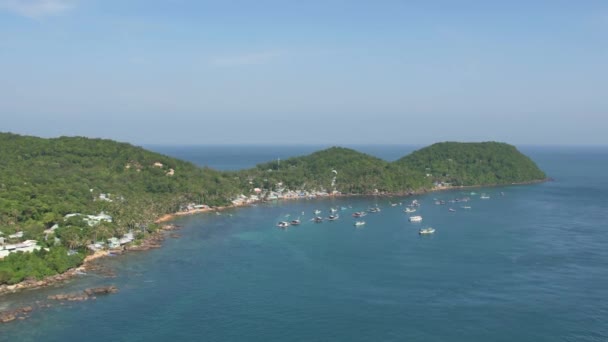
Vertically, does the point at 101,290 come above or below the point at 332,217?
below

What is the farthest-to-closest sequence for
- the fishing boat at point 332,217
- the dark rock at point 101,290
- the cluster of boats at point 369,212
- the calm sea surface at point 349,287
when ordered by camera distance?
the fishing boat at point 332,217 < the cluster of boats at point 369,212 < the dark rock at point 101,290 < the calm sea surface at point 349,287

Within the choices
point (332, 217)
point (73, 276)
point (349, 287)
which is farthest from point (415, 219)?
point (73, 276)

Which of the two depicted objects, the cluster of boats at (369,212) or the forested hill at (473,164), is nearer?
the cluster of boats at (369,212)

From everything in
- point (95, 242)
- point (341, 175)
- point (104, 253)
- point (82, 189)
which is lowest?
point (104, 253)

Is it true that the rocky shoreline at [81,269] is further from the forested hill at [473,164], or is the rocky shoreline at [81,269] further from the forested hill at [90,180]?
the forested hill at [473,164]

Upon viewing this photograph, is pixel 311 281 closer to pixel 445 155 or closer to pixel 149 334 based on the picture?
pixel 149 334

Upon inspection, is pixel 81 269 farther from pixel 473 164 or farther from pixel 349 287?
pixel 473 164

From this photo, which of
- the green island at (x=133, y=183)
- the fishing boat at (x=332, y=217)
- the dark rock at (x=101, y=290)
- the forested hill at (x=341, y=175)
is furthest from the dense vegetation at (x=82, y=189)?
the fishing boat at (x=332, y=217)
